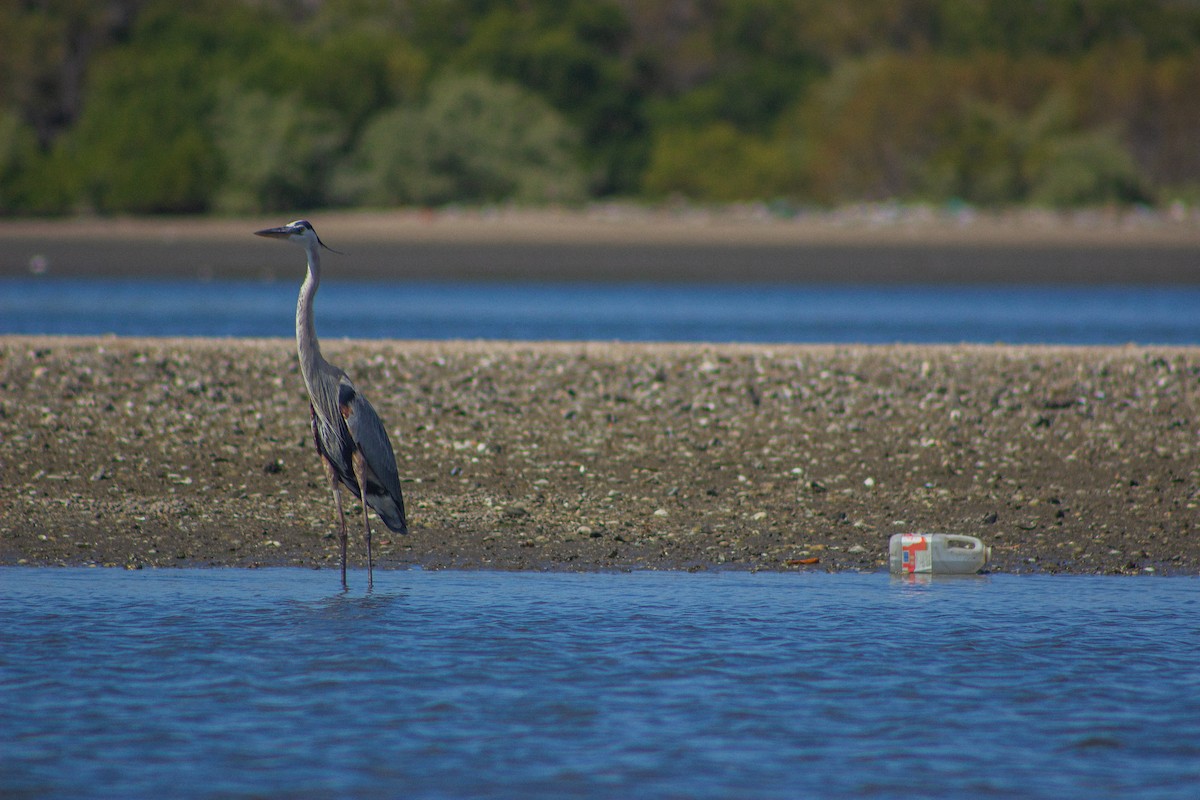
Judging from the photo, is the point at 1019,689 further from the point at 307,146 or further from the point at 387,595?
the point at 307,146

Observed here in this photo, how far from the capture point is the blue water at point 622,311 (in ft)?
84.3

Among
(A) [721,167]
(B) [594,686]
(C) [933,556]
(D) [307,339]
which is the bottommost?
(B) [594,686]

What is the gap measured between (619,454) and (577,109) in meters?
71.6

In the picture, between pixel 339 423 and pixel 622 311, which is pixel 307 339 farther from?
pixel 622 311

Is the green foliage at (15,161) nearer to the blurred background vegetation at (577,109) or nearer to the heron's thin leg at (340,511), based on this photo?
the blurred background vegetation at (577,109)

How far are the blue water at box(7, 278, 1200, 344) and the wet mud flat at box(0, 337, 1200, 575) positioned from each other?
6656 millimetres

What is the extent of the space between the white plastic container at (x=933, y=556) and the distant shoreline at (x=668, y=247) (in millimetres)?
30267

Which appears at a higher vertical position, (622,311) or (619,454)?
(622,311)

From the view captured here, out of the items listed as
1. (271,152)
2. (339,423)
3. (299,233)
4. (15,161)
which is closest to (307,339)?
(339,423)

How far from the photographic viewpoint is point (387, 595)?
1067 centimetres

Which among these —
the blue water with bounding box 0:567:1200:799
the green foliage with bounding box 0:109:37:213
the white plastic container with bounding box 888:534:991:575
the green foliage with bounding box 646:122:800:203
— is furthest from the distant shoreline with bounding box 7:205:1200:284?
the blue water with bounding box 0:567:1200:799

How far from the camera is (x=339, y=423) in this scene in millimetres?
10914

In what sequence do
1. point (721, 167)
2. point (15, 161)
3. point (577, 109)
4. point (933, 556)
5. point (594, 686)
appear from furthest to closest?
point (577, 109) → point (15, 161) → point (721, 167) → point (933, 556) → point (594, 686)

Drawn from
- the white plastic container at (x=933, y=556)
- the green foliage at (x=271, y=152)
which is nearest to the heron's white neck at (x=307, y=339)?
the white plastic container at (x=933, y=556)
